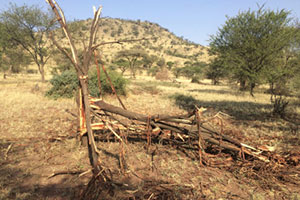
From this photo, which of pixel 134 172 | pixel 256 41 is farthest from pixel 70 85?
pixel 256 41

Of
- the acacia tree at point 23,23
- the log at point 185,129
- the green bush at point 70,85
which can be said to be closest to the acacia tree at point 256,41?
the green bush at point 70,85

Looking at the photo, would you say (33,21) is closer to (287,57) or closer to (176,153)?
(176,153)

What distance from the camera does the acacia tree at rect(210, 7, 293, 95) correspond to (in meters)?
11.2

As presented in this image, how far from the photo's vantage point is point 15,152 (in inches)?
130

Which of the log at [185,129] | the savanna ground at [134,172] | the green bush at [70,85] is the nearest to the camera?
the savanna ground at [134,172]

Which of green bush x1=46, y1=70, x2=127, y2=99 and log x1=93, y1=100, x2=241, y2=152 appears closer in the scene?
log x1=93, y1=100, x2=241, y2=152

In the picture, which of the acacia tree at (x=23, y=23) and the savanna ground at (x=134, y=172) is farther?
the acacia tree at (x=23, y=23)

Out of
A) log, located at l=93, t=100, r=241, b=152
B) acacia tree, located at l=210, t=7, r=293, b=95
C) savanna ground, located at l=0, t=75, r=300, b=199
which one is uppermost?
acacia tree, located at l=210, t=7, r=293, b=95

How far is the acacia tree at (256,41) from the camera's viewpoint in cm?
1123

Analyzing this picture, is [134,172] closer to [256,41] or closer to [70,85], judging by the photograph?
[70,85]

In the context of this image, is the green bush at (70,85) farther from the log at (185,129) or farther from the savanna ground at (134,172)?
the log at (185,129)

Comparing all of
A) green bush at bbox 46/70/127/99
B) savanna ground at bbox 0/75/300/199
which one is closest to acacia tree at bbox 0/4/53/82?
green bush at bbox 46/70/127/99

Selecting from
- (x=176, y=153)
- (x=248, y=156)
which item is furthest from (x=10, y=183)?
(x=248, y=156)

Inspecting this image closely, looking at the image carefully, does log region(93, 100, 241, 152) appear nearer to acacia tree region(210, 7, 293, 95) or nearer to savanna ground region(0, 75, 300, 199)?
savanna ground region(0, 75, 300, 199)
